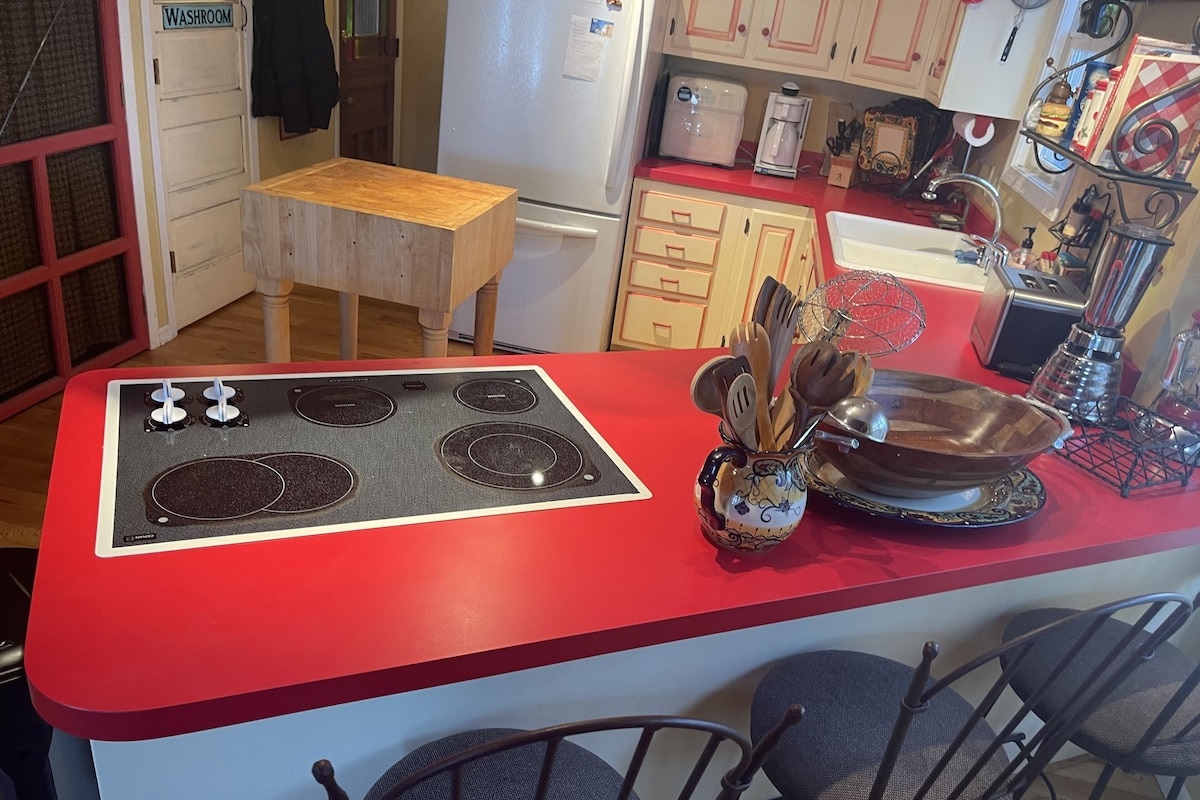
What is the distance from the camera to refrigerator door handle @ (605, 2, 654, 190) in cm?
304

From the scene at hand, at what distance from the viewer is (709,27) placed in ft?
11.1

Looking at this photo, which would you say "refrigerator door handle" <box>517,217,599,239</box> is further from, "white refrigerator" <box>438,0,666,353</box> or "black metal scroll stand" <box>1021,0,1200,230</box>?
"black metal scroll stand" <box>1021,0,1200,230</box>

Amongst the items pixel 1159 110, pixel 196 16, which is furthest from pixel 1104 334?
pixel 196 16

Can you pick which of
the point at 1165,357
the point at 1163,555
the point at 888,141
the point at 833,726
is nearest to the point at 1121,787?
the point at 1163,555

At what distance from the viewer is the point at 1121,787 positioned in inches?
74.6

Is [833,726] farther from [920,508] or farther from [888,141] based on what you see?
[888,141]

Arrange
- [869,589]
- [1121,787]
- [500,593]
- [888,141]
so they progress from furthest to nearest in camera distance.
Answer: [888,141], [1121,787], [869,589], [500,593]

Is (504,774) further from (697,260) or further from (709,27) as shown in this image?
(709,27)

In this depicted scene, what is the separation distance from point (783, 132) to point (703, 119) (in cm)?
34

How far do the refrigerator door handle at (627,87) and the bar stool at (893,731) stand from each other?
2353 millimetres

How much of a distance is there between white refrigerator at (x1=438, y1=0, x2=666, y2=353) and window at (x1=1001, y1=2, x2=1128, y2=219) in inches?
52.8

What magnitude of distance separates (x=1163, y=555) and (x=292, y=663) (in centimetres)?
160

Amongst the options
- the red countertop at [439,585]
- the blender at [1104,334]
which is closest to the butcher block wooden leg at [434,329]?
the red countertop at [439,585]

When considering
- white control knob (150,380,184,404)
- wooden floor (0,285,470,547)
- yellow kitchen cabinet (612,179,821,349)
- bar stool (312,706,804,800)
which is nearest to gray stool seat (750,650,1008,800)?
bar stool (312,706,804,800)
